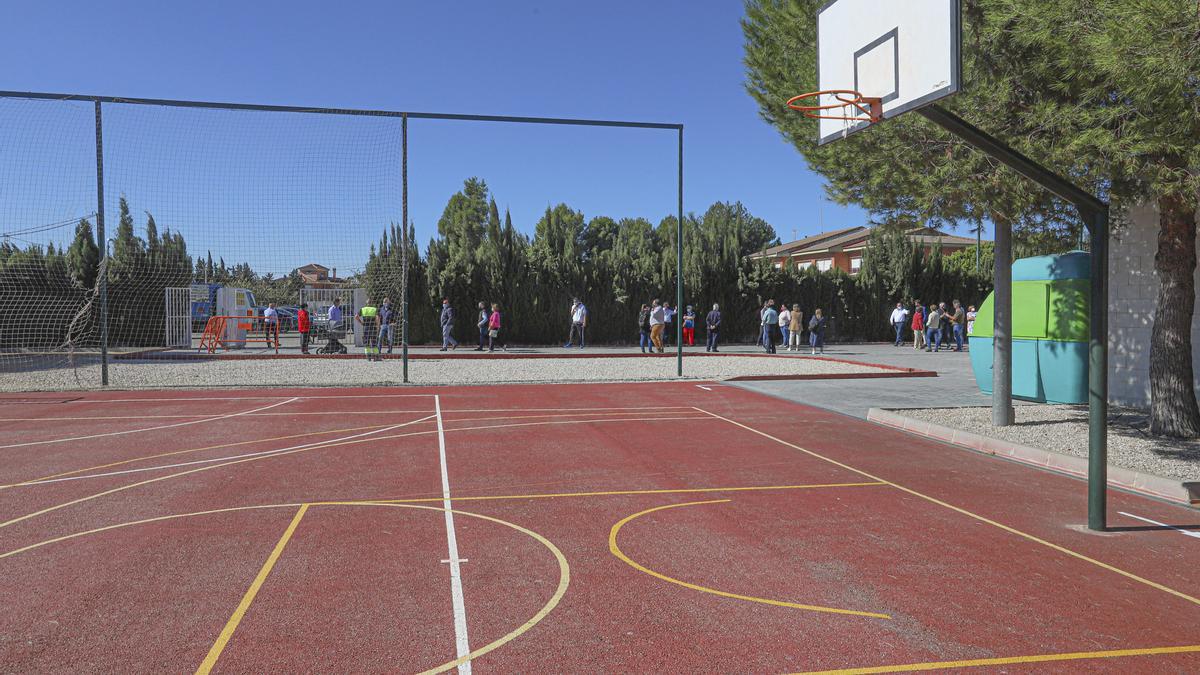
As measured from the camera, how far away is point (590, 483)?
7.41 metres

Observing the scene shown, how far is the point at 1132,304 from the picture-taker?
1162cm

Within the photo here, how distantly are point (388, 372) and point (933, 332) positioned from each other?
20.0 metres

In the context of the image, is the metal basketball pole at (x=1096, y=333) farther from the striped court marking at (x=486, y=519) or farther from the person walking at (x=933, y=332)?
the person walking at (x=933, y=332)

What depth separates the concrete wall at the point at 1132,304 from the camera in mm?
11383

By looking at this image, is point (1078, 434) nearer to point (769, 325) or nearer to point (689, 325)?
point (769, 325)

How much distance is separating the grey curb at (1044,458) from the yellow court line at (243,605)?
736 cm

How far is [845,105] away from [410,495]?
5790 mm

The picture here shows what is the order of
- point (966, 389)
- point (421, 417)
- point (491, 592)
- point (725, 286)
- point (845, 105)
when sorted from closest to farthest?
point (491, 592)
point (845, 105)
point (421, 417)
point (966, 389)
point (725, 286)

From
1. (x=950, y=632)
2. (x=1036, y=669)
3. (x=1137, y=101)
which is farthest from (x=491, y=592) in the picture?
→ (x=1137, y=101)

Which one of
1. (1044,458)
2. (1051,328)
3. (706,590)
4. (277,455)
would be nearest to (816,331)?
(1051,328)

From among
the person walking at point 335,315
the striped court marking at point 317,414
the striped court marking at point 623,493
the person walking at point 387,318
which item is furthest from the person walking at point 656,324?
the striped court marking at point 623,493

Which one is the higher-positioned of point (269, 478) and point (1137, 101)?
point (1137, 101)

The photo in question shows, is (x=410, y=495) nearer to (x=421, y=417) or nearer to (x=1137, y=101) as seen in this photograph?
(x=421, y=417)

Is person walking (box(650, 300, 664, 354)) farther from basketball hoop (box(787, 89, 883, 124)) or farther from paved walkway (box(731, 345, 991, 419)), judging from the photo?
basketball hoop (box(787, 89, 883, 124))
